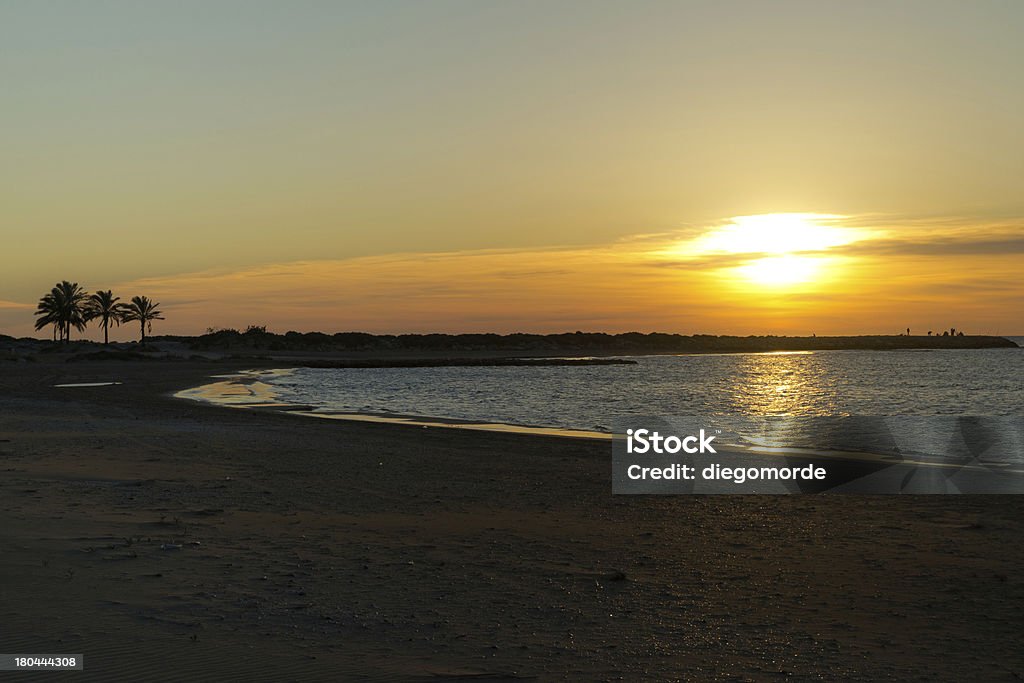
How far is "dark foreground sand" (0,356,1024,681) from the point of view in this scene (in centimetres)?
771

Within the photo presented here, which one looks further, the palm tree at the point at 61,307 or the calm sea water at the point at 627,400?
the palm tree at the point at 61,307

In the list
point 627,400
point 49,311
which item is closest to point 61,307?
point 49,311

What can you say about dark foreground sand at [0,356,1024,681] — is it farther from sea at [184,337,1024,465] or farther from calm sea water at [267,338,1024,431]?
calm sea water at [267,338,1024,431]

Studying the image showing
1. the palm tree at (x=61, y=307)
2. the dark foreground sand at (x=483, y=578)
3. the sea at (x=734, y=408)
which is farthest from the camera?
the palm tree at (x=61, y=307)

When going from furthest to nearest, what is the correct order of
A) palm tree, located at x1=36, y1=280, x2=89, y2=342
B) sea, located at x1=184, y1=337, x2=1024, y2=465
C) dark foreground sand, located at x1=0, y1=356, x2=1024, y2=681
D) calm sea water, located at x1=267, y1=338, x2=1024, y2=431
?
palm tree, located at x1=36, y1=280, x2=89, y2=342, calm sea water, located at x1=267, y1=338, x2=1024, y2=431, sea, located at x1=184, y1=337, x2=1024, y2=465, dark foreground sand, located at x1=0, y1=356, x2=1024, y2=681

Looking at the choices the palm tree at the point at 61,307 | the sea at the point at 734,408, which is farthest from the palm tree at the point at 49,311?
the sea at the point at 734,408

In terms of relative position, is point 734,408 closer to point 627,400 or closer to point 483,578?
point 627,400

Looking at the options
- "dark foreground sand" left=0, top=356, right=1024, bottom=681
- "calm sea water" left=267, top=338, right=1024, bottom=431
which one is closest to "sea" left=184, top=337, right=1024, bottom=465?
"calm sea water" left=267, top=338, right=1024, bottom=431

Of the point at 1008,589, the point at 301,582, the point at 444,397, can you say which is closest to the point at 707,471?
the point at 1008,589

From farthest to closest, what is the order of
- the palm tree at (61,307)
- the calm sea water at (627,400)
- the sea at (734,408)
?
1. the palm tree at (61,307)
2. the calm sea water at (627,400)
3. the sea at (734,408)

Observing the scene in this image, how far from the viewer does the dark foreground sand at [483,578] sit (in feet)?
25.3

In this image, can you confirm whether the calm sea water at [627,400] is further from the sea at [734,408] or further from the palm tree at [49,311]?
the palm tree at [49,311]

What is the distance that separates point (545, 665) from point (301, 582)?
3.53 metres

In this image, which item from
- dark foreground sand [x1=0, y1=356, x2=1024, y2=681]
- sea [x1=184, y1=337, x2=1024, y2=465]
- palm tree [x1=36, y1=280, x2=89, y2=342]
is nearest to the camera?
dark foreground sand [x1=0, y1=356, x2=1024, y2=681]
